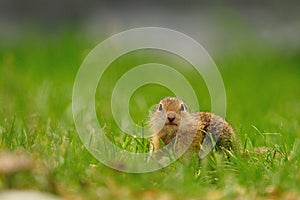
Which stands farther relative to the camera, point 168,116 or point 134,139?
point 134,139

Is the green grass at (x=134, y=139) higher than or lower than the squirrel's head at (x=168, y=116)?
lower

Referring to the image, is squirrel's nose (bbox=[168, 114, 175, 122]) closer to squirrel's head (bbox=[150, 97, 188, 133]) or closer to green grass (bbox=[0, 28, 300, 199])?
squirrel's head (bbox=[150, 97, 188, 133])

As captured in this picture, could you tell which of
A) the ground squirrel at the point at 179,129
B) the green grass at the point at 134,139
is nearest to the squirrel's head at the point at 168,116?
the ground squirrel at the point at 179,129

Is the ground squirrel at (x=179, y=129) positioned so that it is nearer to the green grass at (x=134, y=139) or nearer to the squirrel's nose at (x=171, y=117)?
the squirrel's nose at (x=171, y=117)

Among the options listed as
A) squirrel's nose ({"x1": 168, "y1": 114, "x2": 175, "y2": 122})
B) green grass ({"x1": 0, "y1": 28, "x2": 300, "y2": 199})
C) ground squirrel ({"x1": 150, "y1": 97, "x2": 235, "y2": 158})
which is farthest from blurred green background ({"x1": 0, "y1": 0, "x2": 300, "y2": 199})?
squirrel's nose ({"x1": 168, "y1": 114, "x2": 175, "y2": 122})

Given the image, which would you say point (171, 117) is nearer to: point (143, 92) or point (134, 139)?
point (134, 139)

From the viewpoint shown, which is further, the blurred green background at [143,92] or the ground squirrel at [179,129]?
the ground squirrel at [179,129]

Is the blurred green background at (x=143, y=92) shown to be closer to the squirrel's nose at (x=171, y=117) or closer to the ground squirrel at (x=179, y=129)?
the ground squirrel at (x=179, y=129)

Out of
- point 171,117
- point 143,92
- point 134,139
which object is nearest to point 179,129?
point 171,117
